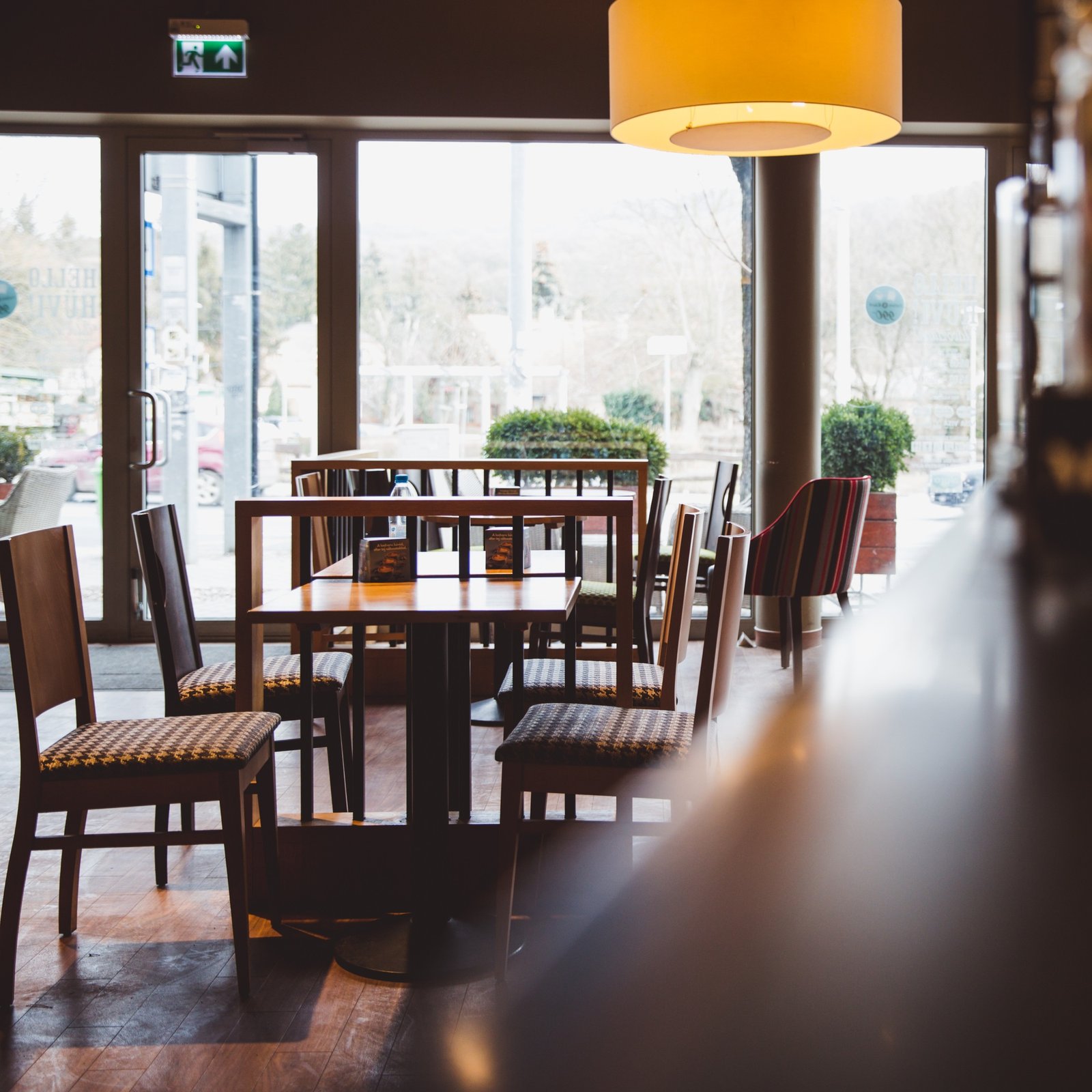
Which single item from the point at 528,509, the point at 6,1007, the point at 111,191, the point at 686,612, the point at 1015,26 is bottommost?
the point at 6,1007

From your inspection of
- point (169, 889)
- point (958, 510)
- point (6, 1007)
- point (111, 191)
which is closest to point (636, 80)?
point (169, 889)

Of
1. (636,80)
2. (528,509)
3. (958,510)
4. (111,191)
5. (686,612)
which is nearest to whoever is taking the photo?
(958,510)

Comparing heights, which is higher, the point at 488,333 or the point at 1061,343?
the point at 488,333

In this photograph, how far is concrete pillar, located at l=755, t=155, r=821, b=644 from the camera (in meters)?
5.54

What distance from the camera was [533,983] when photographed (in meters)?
0.39

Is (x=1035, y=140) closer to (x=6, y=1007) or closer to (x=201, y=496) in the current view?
(x=6, y=1007)

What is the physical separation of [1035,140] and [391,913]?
8.14ft

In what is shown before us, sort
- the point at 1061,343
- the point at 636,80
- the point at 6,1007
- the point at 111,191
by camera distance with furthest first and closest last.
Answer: the point at 111,191, the point at 636,80, the point at 6,1007, the point at 1061,343

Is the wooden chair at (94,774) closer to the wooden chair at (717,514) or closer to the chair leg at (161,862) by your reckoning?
the chair leg at (161,862)

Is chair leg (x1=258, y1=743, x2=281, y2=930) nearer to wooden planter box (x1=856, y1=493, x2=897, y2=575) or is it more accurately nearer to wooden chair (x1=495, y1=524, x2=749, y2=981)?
wooden chair (x1=495, y1=524, x2=749, y2=981)

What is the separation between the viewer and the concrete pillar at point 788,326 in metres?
5.54

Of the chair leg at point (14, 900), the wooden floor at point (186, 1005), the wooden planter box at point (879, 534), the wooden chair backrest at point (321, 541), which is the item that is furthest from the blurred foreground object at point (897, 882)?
the wooden planter box at point (879, 534)

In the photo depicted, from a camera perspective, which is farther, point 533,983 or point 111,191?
point 111,191

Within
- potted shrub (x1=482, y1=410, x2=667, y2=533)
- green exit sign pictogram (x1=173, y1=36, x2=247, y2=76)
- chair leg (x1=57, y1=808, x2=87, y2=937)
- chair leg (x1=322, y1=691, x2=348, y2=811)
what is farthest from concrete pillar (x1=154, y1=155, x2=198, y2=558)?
chair leg (x1=57, y1=808, x2=87, y2=937)
